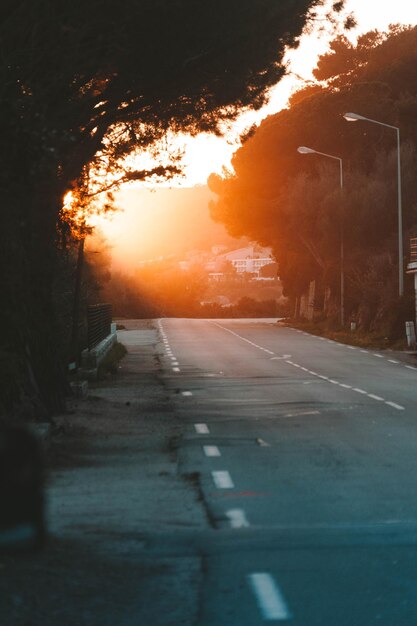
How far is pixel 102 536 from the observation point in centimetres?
814

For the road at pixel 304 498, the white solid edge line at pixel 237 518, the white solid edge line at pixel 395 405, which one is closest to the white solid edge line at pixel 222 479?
the road at pixel 304 498

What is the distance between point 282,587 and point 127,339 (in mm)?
47233

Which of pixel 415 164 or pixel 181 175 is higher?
pixel 415 164

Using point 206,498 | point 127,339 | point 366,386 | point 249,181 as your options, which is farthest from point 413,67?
point 206,498

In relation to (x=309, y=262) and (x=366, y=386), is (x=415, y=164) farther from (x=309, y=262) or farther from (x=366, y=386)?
(x=366, y=386)

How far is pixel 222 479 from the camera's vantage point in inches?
450

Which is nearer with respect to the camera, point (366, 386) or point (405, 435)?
point (405, 435)

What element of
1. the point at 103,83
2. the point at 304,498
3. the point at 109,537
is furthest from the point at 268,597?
the point at 103,83

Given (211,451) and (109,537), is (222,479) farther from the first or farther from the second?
(109,537)

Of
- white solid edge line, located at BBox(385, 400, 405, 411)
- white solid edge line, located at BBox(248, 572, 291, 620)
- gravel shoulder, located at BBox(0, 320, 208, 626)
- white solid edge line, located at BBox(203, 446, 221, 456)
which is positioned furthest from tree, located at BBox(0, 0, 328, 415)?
white solid edge line, located at BBox(385, 400, 405, 411)

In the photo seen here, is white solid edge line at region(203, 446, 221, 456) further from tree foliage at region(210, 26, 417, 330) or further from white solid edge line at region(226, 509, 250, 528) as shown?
tree foliage at region(210, 26, 417, 330)

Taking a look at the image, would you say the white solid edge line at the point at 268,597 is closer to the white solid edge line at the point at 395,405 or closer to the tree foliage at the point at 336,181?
the white solid edge line at the point at 395,405

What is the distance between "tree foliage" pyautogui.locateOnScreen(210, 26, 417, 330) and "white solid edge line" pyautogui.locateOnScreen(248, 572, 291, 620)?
4821cm

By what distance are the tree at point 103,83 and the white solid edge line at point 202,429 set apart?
245cm
